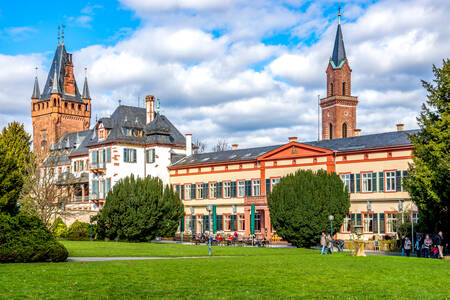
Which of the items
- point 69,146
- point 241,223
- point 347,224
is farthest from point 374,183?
point 69,146

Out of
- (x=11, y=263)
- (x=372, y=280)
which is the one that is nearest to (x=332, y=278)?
(x=372, y=280)

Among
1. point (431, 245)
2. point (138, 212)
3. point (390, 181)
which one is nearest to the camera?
point (431, 245)

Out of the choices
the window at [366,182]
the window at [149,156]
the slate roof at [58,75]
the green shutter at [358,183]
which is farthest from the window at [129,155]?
the slate roof at [58,75]

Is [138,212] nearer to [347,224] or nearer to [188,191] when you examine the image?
[188,191]

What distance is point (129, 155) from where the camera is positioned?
63.9 meters

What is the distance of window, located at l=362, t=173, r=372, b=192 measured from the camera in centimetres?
4875

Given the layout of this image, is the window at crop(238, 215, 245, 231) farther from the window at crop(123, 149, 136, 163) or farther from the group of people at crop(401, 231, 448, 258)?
the group of people at crop(401, 231, 448, 258)

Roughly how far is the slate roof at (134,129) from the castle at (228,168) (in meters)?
0.12

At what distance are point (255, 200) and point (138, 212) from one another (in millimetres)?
11206

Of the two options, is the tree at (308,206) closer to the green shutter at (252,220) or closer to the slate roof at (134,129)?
the green shutter at (252,220)

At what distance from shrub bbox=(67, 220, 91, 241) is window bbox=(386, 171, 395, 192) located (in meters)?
27.5

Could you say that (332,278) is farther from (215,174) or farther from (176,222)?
A: (215,174)

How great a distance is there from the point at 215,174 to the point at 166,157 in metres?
6.87

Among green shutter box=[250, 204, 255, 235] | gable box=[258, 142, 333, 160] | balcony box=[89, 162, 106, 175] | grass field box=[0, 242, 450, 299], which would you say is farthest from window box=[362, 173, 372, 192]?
balcony box=[89, 162, 106, 175]
